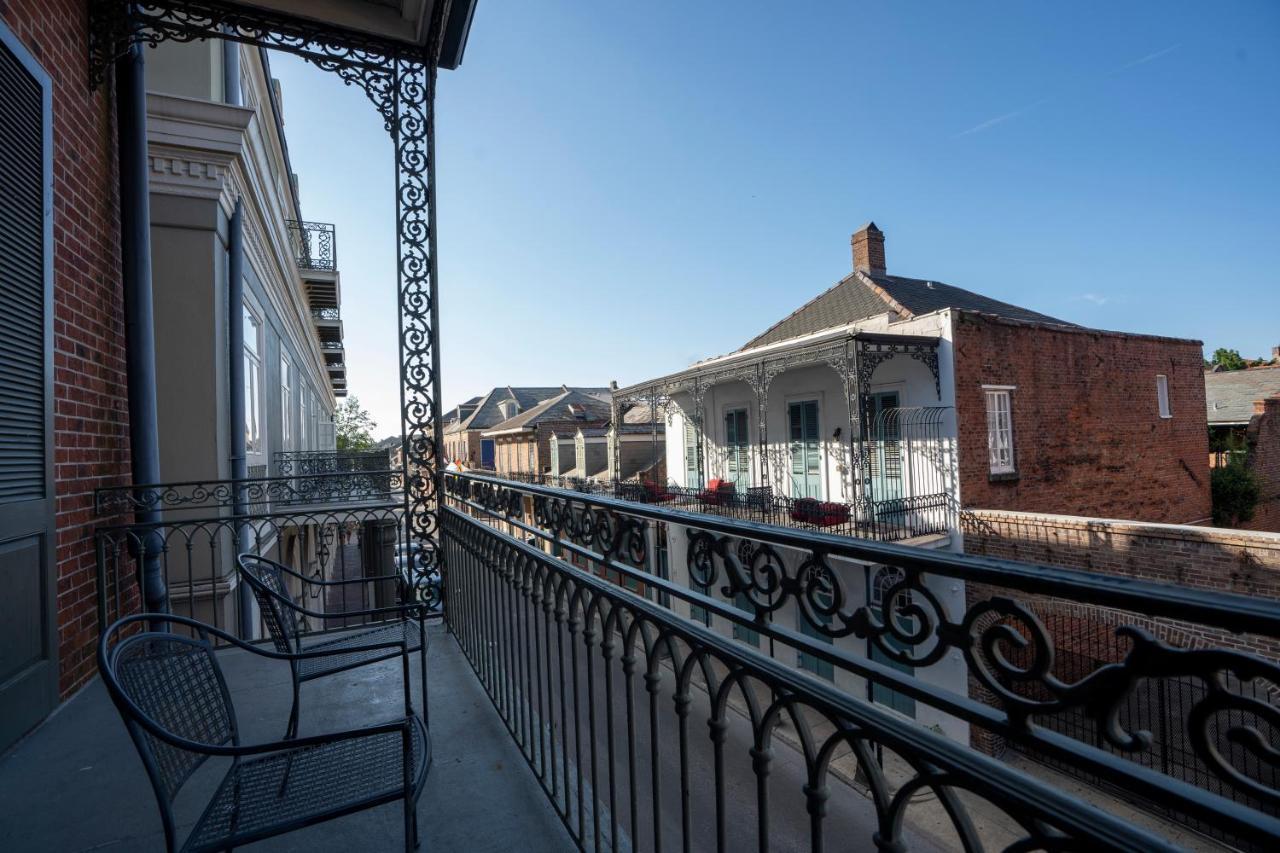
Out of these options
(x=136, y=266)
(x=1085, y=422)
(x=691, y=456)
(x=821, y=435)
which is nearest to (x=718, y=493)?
(x=821, y=435)

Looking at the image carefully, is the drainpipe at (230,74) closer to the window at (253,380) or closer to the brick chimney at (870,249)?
the window at (253,380)

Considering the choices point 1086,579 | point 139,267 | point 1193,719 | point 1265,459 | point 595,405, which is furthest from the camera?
point 595,405

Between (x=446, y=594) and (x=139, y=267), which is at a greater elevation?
(x=139, y=267)

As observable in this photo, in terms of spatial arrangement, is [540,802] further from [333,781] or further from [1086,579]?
[1086,579]

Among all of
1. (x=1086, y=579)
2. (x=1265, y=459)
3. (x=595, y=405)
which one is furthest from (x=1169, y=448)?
(x=595, y=405)

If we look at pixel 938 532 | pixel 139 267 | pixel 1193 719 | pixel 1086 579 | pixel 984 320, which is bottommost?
pixel 938 532

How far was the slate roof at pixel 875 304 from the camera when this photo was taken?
47.5 ft

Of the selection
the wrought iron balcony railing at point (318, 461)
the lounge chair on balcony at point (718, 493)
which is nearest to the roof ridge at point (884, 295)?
the lounge chair on balcony at point (718, 493)

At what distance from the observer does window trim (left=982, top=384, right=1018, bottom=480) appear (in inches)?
466

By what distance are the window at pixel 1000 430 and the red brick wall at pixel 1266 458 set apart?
11.2 meters

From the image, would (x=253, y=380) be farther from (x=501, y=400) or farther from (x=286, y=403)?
(x=501, y=400)

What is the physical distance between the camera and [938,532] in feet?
37.7

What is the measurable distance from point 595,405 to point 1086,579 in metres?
31.1

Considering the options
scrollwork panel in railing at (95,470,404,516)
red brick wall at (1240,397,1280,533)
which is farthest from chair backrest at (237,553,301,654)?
red brick wall at (1240,397,1280,533)
